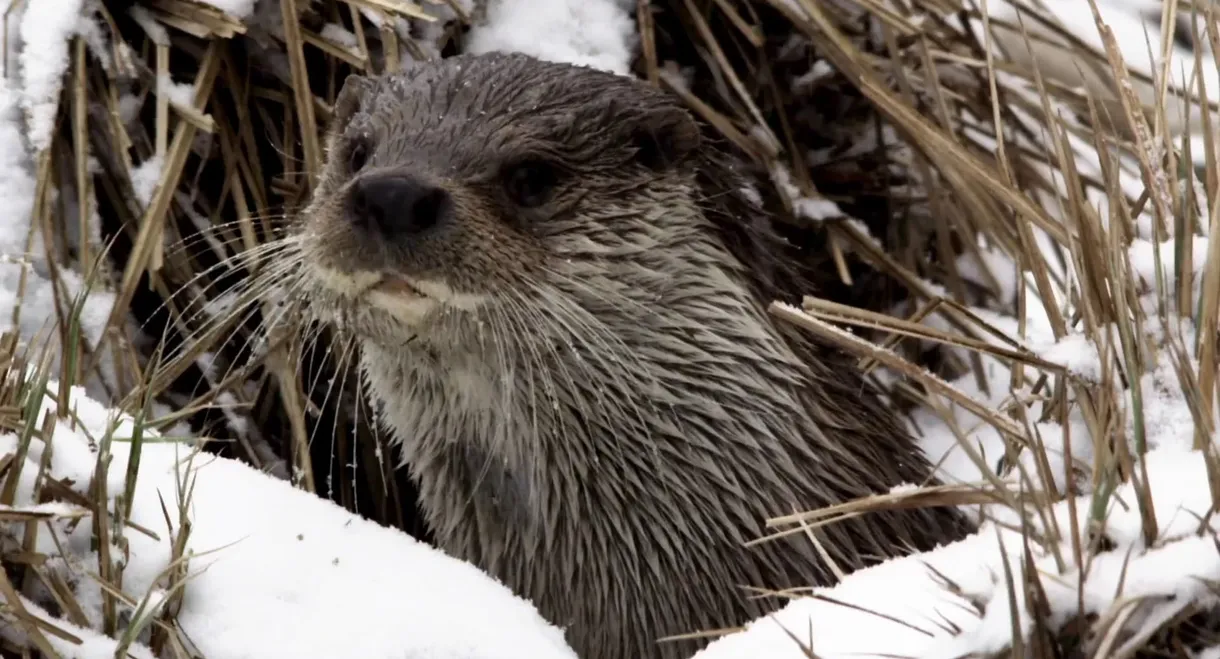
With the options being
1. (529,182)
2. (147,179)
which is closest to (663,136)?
(529,182)

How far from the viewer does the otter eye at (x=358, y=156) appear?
219cm

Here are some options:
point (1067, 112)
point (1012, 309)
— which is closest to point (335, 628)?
point (1012, 309)

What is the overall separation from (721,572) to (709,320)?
0.34 m

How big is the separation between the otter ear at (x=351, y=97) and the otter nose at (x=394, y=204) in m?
0.45

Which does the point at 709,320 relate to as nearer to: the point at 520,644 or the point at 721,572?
the point at 721,572

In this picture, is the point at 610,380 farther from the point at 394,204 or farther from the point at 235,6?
the point at 235,6

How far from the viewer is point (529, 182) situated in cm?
211

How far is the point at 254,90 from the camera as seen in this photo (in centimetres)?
257

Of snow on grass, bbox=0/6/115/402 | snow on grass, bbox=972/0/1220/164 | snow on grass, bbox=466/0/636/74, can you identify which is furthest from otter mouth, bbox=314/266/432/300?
snow on grass, bbox=972/0/1220/164

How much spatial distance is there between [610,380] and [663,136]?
35cm

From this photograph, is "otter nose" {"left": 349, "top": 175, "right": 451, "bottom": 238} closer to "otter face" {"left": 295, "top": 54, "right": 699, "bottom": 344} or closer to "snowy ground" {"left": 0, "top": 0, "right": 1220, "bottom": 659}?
"otter face" {"left": 295, "top": 54, "right": 699, "bottom": 344}

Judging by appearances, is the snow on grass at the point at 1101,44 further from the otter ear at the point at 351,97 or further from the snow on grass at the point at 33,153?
the snow on grass at the point at 33,153

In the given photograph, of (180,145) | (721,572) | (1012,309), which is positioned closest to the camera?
(721,572)

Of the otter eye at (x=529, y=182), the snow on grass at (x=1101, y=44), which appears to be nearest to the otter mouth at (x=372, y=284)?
the otter eye at (x=529, y=182)
